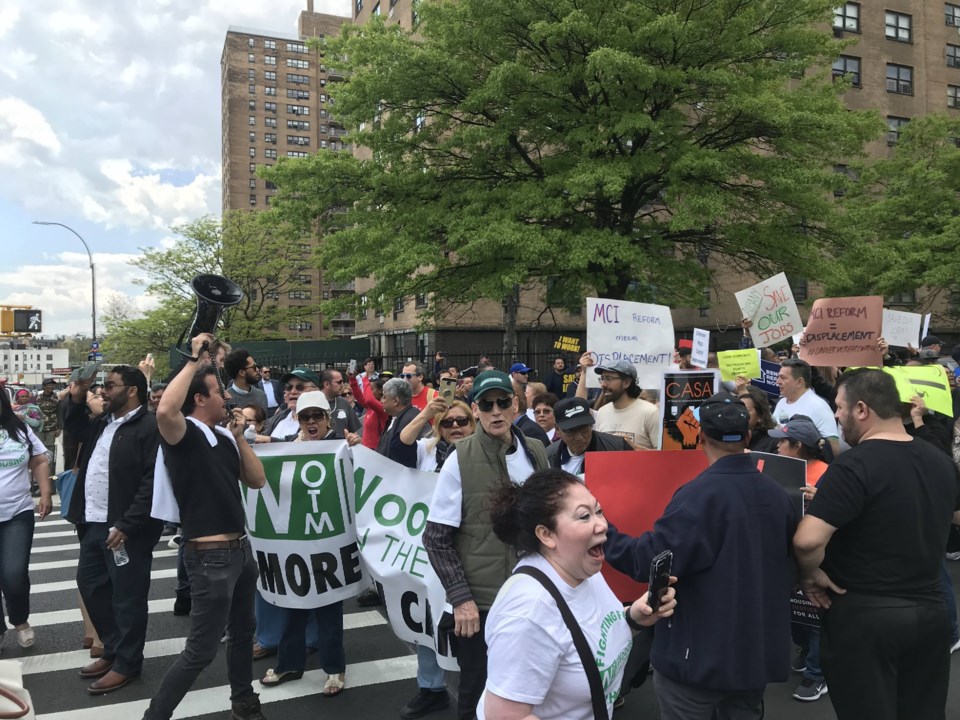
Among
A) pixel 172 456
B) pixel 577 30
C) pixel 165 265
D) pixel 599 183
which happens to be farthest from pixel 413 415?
pixel 165 265

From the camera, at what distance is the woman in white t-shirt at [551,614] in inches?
73.5

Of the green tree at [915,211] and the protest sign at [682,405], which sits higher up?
the green tree at [915,211]

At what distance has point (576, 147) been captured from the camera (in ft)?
52.1

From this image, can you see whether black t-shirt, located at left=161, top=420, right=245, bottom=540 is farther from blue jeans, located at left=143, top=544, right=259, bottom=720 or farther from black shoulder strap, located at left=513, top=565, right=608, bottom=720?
black shoulder strap, located at left=513, top=565, right=608, bottom=720

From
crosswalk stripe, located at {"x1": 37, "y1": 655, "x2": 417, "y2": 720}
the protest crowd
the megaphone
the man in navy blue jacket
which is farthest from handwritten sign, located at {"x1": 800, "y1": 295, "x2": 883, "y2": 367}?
the megaphone

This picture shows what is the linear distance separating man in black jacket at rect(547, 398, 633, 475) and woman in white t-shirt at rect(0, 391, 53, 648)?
4.10 m

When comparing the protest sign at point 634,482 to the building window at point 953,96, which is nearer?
the protest sign at point 634,482

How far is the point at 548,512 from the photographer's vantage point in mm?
2121

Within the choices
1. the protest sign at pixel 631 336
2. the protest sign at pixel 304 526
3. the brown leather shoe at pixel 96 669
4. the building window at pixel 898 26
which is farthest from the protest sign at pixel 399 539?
the building window at pixel 898 26

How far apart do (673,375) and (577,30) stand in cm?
1068

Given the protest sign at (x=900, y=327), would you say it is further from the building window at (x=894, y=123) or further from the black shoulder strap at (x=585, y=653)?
the building window at (x=894, y=123)

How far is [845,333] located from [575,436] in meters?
4.07

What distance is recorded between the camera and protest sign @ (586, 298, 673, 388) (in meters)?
7.47

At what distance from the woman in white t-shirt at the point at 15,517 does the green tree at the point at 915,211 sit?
25.5m
